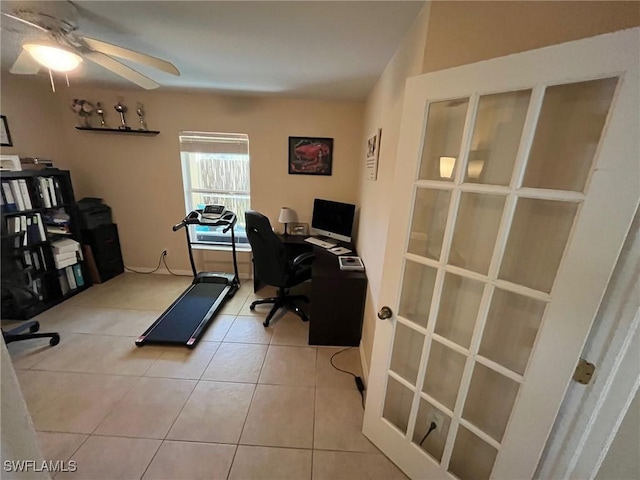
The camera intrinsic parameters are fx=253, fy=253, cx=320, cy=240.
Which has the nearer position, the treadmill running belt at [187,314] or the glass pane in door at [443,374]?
the glass pane in door at [443,374]

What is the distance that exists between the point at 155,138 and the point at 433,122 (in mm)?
3344

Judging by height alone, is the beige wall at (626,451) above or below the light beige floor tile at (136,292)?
above

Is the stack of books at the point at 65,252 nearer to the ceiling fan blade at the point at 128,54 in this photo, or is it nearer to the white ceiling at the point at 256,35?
the white ceiling at the point at 256,35

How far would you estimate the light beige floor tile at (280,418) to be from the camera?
4.82ft

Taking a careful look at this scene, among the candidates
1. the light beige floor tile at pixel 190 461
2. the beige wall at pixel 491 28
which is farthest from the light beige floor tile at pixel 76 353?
the beige wall at pixel 491 28

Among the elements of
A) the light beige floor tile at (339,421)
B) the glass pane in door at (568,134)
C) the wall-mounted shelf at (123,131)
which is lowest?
the light beige floor tile at (339,421)

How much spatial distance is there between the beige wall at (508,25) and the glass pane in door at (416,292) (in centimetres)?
89

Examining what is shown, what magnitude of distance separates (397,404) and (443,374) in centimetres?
38

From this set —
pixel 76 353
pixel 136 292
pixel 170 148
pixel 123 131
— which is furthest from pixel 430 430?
pixel 123 131

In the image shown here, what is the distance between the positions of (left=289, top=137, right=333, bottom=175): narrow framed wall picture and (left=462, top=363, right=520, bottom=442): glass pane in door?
104 inches

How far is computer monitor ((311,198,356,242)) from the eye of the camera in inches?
112

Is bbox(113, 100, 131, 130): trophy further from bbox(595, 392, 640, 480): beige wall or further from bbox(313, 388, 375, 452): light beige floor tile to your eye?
bbox(595, 392, 640, 480): beige wall

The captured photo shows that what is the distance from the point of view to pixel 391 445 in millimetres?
1385

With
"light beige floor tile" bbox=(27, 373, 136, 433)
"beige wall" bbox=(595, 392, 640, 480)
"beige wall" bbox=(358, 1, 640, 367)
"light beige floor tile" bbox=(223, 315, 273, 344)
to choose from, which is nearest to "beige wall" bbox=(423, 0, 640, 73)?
"beige wall" bbox=(358, 1, 640, 367)
